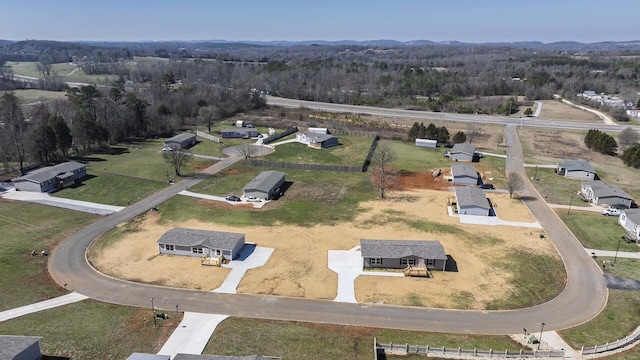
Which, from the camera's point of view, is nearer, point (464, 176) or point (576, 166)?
point (464, 176)

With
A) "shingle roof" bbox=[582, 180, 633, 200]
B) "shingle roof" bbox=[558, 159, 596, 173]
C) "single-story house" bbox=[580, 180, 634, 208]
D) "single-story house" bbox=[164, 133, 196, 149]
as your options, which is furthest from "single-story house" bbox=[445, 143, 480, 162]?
"single-story house" bbox=[164, 133, 196, 149]

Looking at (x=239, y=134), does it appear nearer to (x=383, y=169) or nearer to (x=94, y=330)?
(x=383, y=169)

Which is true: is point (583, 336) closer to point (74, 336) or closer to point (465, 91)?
point (74, 336)

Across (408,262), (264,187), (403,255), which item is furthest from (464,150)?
(403,255)

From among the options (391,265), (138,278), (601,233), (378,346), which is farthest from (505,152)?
(138,278)

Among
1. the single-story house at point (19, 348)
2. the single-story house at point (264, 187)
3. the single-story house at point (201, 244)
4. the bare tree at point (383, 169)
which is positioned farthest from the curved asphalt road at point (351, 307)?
the bare tree at point (383, 169)

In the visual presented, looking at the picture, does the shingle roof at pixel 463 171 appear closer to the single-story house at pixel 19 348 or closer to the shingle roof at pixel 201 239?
the shingle roof at pixel 201 239
